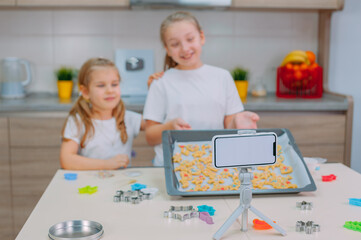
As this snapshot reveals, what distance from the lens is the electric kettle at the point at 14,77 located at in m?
3.03

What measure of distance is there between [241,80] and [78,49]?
110 centimetres

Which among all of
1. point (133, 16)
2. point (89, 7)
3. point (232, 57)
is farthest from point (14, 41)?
point (232, 57)

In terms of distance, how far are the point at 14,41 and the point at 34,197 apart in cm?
107

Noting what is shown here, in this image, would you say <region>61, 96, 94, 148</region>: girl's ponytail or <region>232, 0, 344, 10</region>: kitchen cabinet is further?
<region>232, 0, 344, 10</region>: kitchen cabinet

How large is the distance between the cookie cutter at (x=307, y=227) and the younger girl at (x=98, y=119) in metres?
0.94

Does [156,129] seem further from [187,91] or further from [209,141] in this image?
[209,141]

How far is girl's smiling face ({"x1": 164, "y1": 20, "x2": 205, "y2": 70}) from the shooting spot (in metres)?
1.85

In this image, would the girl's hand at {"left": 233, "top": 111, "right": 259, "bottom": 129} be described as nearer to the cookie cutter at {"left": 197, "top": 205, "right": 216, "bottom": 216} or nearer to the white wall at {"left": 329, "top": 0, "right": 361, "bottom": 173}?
the cookie cutter at {"left": 197, "top": 205, "right": 216, "bottom": 216}

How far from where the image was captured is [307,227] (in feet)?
3.64

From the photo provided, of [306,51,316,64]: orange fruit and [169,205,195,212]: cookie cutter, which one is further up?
[306,51,316,64]: orange fruit

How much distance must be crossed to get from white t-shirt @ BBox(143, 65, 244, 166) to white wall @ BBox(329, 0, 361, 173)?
114cm

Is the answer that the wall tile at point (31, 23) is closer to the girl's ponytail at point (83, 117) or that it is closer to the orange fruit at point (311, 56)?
the girl's ponytail at point (83, 117)

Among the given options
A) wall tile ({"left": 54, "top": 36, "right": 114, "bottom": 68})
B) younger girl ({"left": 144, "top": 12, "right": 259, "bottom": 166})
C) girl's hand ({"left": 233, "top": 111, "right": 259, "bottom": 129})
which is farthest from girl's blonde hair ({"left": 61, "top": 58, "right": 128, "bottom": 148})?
wall tile ({"left": 54, "top": 36, "right": 114, "bottom": 68})

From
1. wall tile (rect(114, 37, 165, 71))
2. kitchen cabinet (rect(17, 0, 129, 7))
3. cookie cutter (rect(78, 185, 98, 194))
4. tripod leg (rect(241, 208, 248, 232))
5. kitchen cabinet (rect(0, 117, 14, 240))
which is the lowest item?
kitchen cabinet (rect(0, 117, 14, 240))
